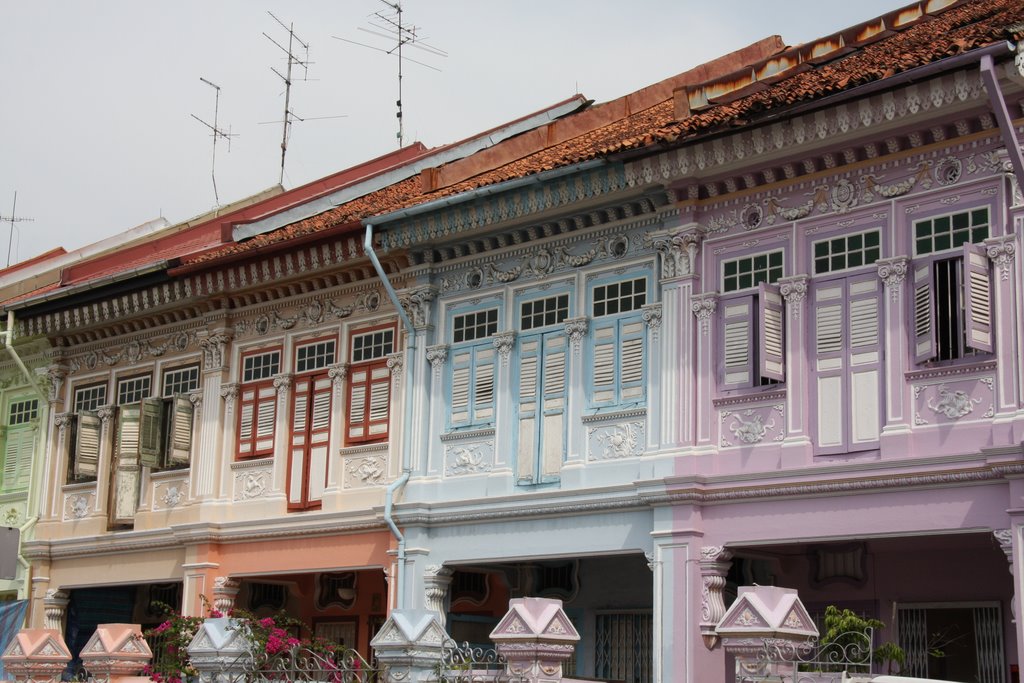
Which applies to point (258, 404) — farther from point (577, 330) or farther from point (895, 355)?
point (895, 355)

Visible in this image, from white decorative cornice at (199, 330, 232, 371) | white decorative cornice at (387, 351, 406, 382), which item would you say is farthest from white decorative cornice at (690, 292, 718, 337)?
white decorative cornice at (199, 330, 232, 371)

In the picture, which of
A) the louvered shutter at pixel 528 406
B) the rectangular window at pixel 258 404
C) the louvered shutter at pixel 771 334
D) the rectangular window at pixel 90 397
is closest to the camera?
the louvered shutter at pixel 771 334

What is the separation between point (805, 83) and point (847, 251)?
1740mm

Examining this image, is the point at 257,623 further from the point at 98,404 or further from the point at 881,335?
the point at 98,404

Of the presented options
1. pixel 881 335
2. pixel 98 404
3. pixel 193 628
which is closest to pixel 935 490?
pixel 881 335

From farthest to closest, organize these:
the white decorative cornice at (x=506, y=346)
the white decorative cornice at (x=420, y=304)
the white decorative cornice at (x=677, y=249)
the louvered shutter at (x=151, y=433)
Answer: the louvered shutter at (x=151, y=433)
the white decorative cornice at (x=420, y=304)
the white decorative cornice at (x=506, y=346)
the white decorative cornice at (x=677, y=249)

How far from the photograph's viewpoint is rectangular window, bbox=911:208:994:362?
1311cm

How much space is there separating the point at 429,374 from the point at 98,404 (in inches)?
264

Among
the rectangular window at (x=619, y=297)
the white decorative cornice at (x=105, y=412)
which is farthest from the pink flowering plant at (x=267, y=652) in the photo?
the rectangular window at (x=619, y=297)

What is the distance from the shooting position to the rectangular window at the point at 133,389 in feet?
70.7

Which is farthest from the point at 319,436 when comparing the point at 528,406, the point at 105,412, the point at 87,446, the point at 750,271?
the point at 750,271

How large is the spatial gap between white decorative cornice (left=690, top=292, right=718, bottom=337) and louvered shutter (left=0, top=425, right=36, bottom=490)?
40.2 feet

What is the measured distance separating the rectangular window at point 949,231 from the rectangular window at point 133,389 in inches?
464

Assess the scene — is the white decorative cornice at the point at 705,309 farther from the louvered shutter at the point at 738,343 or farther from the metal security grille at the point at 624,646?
the metal security grille at the point at 624,646
